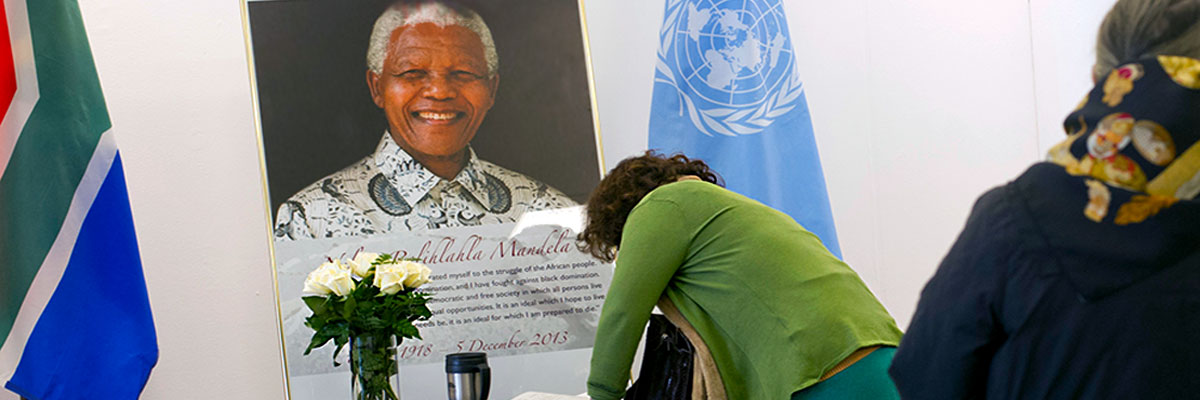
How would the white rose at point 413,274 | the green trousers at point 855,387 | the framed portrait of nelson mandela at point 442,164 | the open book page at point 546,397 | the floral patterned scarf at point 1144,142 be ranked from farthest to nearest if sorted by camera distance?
the framed portrait of nelson mandela at point 442,164 → the open book page at point 546,397 → the white rose at point 413,274 → the green trousers at point 855,387 → the floral patterned scarf at point 1144,142

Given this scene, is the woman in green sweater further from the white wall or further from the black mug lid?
the white wall

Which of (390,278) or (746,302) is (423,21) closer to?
(390,278)

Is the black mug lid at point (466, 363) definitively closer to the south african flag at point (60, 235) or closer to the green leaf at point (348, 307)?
the green leaf at point (348, 307)

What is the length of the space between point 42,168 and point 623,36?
64.4 inches

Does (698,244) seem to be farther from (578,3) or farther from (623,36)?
(623,36)

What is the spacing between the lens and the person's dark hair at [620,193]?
195 cm

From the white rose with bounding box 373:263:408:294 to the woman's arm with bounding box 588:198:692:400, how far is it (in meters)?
0.53

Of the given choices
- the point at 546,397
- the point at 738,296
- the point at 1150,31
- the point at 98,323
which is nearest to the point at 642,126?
the point at 546,397

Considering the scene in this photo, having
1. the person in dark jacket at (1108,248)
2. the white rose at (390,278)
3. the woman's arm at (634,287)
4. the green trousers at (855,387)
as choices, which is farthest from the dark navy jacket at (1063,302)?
the white rose at (390,278)

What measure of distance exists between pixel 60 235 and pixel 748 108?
5.98ft

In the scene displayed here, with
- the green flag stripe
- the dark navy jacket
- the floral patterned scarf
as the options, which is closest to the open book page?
the green flag stripe

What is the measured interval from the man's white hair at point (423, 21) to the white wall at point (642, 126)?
1.41 ft

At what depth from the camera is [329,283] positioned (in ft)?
6.50

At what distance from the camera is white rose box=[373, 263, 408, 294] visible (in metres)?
2.00
